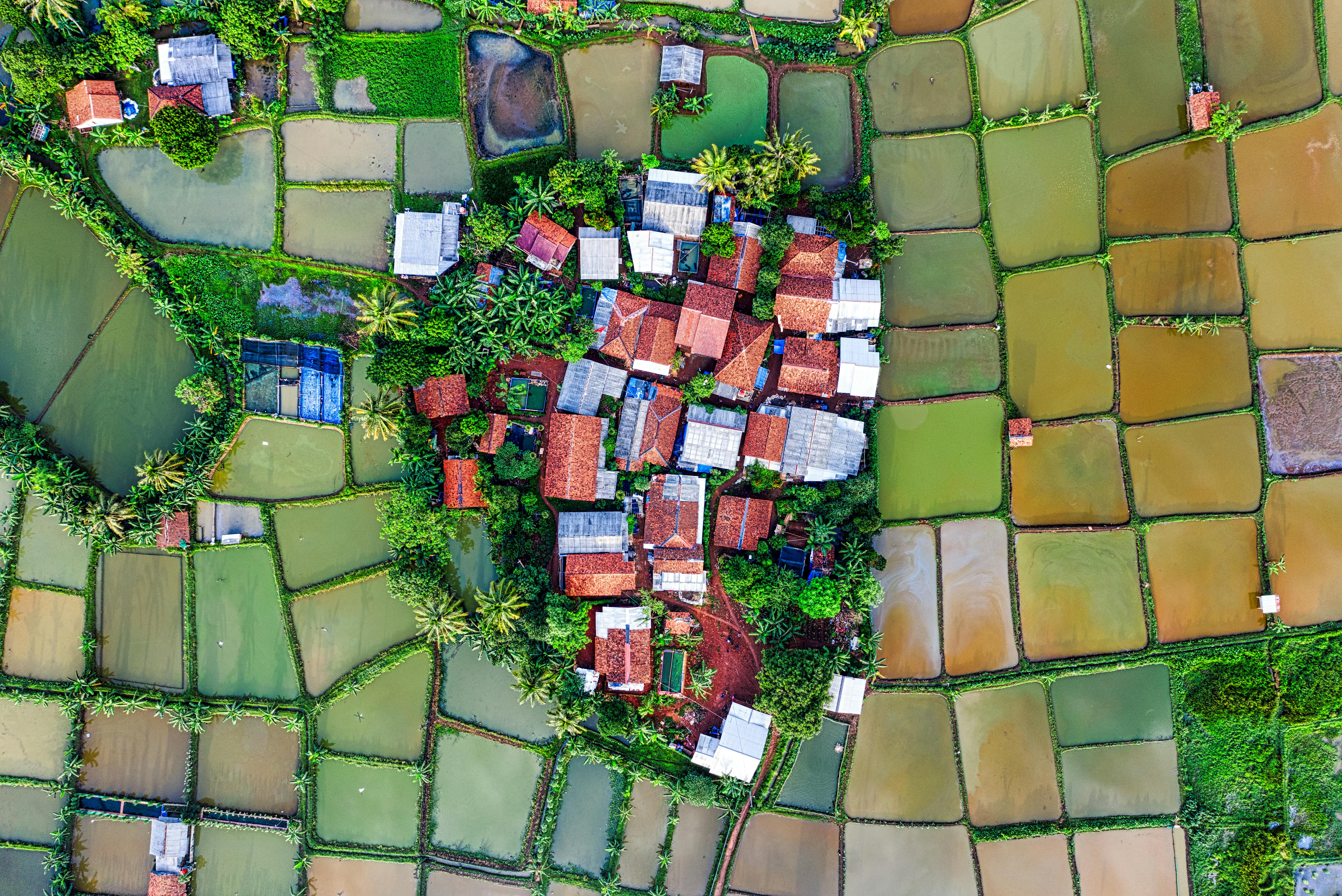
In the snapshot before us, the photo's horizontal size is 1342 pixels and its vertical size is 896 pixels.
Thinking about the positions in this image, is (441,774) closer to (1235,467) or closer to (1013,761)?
(1013,761)

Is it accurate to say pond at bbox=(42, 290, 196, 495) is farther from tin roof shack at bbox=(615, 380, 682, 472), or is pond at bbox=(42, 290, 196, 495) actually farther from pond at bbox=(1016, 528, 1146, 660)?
pond at bbox=(1016, 528, 1146, 660)

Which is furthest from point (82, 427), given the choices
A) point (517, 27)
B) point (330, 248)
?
point (517, 27)

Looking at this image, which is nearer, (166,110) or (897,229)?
(166,110)

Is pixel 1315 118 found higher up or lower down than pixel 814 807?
higher up

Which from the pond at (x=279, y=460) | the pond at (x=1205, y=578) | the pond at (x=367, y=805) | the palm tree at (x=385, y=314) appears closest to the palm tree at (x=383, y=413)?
the pond at (x=279, y=460)

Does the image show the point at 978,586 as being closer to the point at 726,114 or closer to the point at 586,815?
the point at 586,815

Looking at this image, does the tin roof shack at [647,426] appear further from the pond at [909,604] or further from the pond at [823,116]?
the pond at [823,116]
